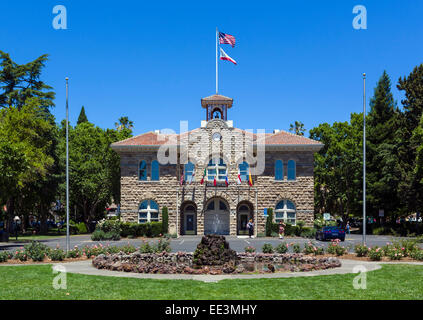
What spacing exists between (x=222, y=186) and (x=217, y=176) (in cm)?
107

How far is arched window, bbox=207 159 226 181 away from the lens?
145ft

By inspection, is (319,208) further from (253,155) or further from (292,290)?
(292,290)

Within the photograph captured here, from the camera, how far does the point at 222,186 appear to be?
43.9 m

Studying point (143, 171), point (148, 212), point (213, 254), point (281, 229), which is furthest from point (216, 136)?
point (213, 254)

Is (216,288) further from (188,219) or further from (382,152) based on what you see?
(382,152)

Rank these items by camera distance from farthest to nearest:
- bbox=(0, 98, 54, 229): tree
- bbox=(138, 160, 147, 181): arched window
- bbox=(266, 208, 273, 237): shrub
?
bbox=(138, 160, 147, 181): arched window
bbox=(266, 208, 273, 237): shrub
bbox=(0, 98, 54, 229): tree

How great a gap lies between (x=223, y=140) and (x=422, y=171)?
60.9 feet

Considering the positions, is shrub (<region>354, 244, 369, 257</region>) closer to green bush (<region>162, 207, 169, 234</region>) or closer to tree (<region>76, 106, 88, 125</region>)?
green bush (<region>162, 207, 169, 234</region>)

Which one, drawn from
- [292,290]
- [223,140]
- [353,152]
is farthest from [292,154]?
[292,290]

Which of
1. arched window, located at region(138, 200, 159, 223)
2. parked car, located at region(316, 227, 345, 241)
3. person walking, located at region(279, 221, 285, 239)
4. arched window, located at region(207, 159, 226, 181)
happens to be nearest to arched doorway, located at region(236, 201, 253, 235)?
arched window, located at region(207, 159, 226, 181)

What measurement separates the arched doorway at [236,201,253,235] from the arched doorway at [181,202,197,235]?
13.7ft

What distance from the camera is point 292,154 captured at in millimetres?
44062

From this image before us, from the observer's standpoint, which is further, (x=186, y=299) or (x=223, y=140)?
(x=223, y=140)
